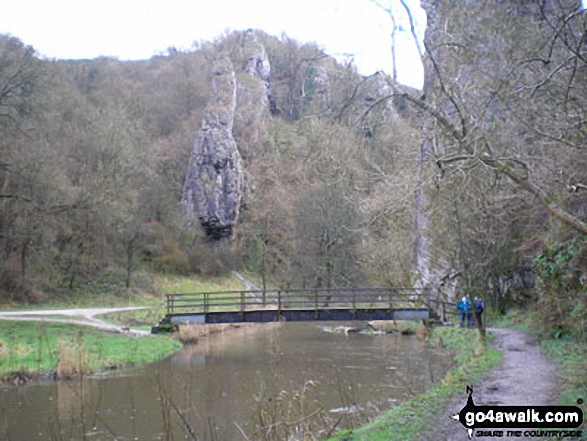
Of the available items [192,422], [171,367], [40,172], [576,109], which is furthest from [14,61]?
[576,109]

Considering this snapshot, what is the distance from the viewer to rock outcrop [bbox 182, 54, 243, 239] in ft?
152

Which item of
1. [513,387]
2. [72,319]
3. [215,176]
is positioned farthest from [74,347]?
[215,176]

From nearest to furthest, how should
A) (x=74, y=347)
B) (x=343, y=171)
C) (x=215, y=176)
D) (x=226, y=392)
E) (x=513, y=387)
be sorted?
(x=343, y=171) → (x=513, y=387) → (x=226, y=392) → (x=74, y=347) → (x=215, y=176)

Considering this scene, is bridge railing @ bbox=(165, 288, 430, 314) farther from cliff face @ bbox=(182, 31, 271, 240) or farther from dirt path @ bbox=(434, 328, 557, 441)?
cliff face @ bbox=(182, 31, 271, 240)

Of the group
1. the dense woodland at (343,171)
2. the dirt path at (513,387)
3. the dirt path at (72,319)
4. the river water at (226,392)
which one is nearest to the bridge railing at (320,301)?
the dense woodland at (343,171)

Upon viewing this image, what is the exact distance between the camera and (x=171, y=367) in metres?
16.8

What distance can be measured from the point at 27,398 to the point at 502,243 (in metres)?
15.1

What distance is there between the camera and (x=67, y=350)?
1548 centimetres

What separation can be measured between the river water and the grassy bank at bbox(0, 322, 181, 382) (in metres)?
0.63

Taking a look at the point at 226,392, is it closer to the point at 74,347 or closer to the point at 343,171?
the point at 74,347

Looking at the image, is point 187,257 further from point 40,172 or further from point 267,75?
point 267,75

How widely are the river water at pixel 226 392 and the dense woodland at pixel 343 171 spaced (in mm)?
3213

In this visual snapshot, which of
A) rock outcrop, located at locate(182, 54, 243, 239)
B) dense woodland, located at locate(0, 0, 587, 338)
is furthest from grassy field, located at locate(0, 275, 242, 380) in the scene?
rock outcrop, located at locate(182, 54, 243, 239)

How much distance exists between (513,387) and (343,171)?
442 cm
